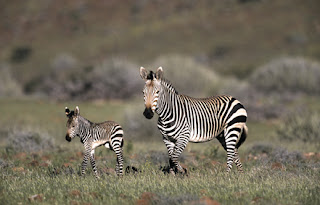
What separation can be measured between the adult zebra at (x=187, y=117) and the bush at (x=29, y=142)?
5.99 meters

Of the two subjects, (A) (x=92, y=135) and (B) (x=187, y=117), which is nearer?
(A) (x=92, y=135)

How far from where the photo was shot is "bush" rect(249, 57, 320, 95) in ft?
118

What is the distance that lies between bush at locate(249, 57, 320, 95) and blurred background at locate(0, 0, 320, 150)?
8 centimetres

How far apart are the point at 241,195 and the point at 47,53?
81.8 meters

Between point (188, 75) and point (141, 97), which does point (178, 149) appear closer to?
point (141, 97)

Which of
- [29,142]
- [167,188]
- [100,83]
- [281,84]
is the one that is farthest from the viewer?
[281,84]

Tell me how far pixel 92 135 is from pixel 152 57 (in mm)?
67824

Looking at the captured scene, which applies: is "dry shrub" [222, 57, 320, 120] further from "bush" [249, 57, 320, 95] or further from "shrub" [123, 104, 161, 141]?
"shrub" [123, 104, 161, 141]

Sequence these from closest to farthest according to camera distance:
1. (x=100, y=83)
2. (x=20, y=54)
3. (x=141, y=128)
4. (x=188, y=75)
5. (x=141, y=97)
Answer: (x=141, y=128) → (x=141, y=97) → (x=188, y=75) → (x=100, y=83) → (x=20, y=54)

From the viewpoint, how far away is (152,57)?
76.9m

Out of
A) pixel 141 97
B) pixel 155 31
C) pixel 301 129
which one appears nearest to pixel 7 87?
pixel 141 97

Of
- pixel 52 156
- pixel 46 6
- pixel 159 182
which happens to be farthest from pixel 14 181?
pixel 46 6

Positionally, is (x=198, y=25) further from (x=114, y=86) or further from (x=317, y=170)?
(x=317, y=170)

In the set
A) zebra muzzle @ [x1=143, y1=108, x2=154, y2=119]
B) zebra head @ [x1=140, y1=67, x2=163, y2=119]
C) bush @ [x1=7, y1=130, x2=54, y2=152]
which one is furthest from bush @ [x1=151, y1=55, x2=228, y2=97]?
zebra muzzle @ [x1=143, y1=108, x2=154, y2=119]
